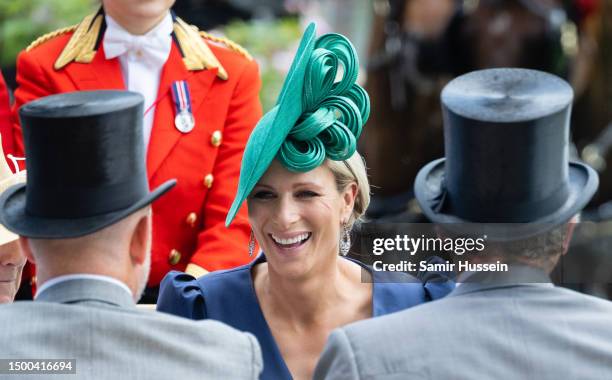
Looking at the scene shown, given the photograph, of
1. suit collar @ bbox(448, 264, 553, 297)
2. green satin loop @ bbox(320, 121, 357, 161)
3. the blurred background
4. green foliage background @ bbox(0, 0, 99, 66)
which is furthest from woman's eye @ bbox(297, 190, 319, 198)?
green foliage background @ bbox(0, 0, 99, 66)

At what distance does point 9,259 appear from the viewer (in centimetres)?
414

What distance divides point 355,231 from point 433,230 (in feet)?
1.89

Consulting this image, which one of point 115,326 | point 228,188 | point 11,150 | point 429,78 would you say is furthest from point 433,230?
point 429,78

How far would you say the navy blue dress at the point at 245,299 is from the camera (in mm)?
4020

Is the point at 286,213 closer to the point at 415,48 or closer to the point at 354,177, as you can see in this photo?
the point at 354,177

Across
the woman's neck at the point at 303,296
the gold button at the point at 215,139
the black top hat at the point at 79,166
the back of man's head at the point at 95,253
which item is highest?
the black top hat at the point at 79,166

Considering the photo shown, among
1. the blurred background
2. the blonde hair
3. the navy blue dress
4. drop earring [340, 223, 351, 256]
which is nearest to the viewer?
the navy blue dress

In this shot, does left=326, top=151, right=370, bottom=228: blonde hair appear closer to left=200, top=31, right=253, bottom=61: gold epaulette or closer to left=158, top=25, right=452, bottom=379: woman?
left=158, top=25, right=452, bottom=379: woman

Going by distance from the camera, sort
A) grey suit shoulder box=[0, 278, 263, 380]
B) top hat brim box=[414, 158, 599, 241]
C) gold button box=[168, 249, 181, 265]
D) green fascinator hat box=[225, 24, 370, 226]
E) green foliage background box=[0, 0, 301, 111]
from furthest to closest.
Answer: green foliage background box=[0, 0, 301, 111] < gold button box=[168, 249, 181, 265] < green fascinator hat box=[225, 24, 370, 226] < top hat brim box=[414, 158, 599, 241] < grey suit shoulder box=[0, 278, 263, 380]

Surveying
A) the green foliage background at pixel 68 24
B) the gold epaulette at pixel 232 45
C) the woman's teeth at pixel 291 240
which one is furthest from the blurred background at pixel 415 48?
the woman's teeth at pixel 291 240

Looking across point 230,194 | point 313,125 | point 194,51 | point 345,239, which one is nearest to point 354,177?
point 345,239

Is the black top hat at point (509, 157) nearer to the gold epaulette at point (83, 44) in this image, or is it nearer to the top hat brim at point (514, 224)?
the top hat brim at point (514, 224)

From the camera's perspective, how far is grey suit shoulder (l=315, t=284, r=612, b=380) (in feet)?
10.6

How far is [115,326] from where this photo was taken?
3.20 m
